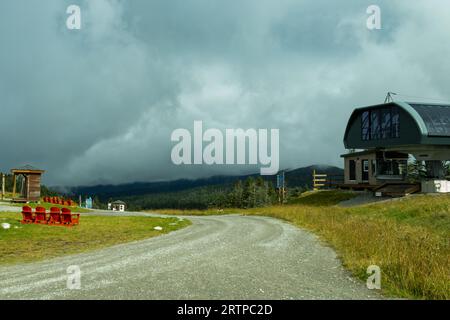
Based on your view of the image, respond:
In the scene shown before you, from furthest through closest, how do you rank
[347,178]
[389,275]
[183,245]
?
[347,178]
[183,245]
[389,275]

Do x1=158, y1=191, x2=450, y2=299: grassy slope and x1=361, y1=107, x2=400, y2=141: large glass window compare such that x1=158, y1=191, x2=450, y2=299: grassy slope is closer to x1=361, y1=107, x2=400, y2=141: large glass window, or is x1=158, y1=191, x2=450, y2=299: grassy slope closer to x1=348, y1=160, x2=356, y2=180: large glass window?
x1=361, y1=107, x2=400, y2=141: large glass window

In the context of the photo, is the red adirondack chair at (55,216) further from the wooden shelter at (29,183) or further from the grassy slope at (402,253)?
the wooden shelter at (29,183)

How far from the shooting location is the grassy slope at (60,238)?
13.6 meters

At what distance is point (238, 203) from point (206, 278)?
126 meters

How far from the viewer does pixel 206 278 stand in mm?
9484

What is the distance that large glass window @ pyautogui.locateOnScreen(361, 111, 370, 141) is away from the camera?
4531cm

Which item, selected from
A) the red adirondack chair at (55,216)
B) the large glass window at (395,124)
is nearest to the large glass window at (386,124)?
the large glass window at (395,124)

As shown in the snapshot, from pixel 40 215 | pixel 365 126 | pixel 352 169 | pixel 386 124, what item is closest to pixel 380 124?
pixel 386 124

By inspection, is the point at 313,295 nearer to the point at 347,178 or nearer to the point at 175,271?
the point at 175,271

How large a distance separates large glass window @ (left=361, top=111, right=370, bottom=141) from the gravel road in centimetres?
3296

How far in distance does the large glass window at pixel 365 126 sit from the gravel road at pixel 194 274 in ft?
108
